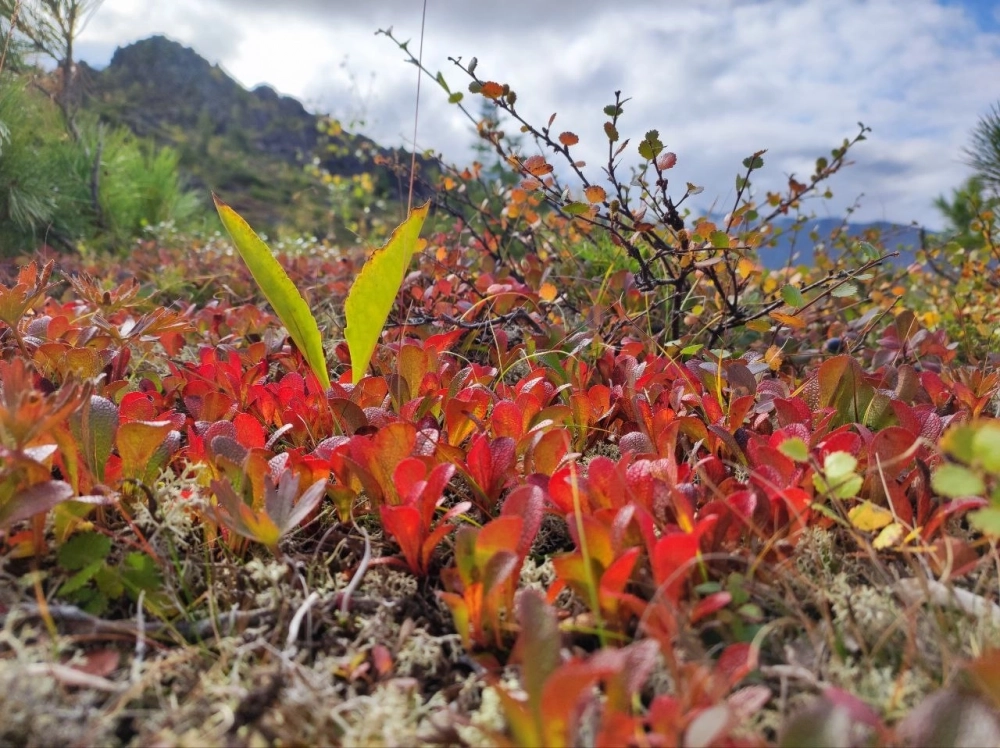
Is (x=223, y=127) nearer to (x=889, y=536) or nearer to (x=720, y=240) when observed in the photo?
(x=720, y=240)

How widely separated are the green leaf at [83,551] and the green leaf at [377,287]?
67 cm

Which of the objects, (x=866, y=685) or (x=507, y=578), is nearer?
(x=866, y=685)

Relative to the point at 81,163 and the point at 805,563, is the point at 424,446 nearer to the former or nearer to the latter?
the point at 805,563

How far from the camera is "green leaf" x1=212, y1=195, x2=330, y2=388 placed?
4.73 feet

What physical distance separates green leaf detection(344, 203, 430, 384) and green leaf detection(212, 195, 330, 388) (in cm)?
8

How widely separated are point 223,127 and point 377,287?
159 ft

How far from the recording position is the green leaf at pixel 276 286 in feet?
4.73

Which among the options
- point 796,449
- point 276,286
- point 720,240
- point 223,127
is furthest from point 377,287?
point 223,127

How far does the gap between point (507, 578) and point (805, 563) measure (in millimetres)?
449

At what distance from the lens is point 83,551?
3.00 ft

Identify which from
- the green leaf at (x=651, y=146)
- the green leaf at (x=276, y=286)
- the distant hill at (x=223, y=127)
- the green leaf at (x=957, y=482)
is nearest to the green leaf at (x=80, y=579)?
the green leaf at (x=276, y=286)

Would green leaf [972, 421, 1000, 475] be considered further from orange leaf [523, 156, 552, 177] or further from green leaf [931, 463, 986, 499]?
orange leaf [523, 156, 552, 177]

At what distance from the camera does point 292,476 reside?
1.00 metres

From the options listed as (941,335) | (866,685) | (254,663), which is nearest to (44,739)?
(254,663)
